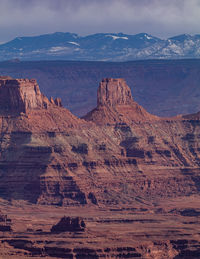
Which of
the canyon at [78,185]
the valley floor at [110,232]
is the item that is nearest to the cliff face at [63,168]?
the canyon at [78,185]

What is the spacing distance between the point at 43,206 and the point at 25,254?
3711cm

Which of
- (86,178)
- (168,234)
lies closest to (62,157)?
(86,178)

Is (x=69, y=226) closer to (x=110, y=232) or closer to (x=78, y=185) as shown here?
(x=110, y=232)

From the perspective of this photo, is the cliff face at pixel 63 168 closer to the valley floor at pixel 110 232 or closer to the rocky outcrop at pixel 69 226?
the valley floor at pixel 110 232

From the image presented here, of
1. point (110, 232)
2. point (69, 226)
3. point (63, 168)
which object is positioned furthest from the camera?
point (63, 168)

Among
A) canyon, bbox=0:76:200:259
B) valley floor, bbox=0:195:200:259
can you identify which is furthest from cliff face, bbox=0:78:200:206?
valley floor, bbox=0:195:200:259

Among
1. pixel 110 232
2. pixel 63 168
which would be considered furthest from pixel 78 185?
pixel 110 232

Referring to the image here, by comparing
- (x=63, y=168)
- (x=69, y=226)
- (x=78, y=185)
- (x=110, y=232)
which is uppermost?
(x=69, y=226)

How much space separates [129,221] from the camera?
571 ft

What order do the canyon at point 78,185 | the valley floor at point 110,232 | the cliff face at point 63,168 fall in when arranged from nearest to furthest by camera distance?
the valley floor at point 110,232
the canyon at point 78,185
the cliff face at point 63,168

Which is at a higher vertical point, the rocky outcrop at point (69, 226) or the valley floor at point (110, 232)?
the rocky outcrop at point (69, 226)

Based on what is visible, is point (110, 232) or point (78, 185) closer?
point (110, 232)

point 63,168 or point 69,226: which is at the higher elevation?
point 69,226

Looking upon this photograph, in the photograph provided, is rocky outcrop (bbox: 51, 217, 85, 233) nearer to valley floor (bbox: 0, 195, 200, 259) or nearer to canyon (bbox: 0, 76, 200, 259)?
canyon (bbox: 0, 76, 200, 259)
